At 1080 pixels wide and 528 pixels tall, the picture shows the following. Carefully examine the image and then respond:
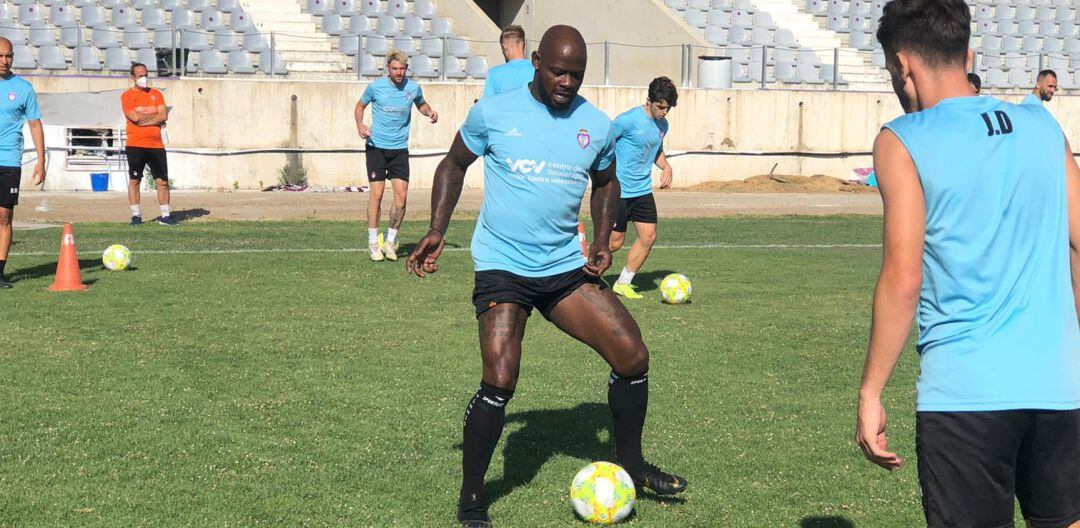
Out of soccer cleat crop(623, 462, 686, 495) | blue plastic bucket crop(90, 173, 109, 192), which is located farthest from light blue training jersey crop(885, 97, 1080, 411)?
blue plastic bucket crop(90, 173, 109, 192)

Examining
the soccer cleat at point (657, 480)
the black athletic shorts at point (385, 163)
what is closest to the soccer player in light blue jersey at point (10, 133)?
the black athletic shorts at point (385, 163)

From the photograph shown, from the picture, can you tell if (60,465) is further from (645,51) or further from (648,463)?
(645,51)

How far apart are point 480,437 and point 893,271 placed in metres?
2.43

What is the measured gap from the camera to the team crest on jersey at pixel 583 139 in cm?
551

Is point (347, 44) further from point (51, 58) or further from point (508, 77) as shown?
point (508, 77)

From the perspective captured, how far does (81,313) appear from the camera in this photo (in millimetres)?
10219

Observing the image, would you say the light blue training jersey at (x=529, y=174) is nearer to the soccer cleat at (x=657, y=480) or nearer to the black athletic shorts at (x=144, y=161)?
the soccer cleat at (x=657, y=480)

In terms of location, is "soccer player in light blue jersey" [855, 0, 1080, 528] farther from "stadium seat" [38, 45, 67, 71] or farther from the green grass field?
"stadium seat" [38, 45, 67, 71]

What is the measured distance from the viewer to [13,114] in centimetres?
1144

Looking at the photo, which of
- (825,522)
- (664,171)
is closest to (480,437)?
(825,522)

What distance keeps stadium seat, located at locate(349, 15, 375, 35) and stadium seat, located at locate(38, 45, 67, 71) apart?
20.2 feet

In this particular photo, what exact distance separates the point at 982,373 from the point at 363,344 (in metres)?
6.39

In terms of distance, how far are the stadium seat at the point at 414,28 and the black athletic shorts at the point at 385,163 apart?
1347 centimetres

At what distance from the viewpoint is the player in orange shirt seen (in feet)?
55.6
